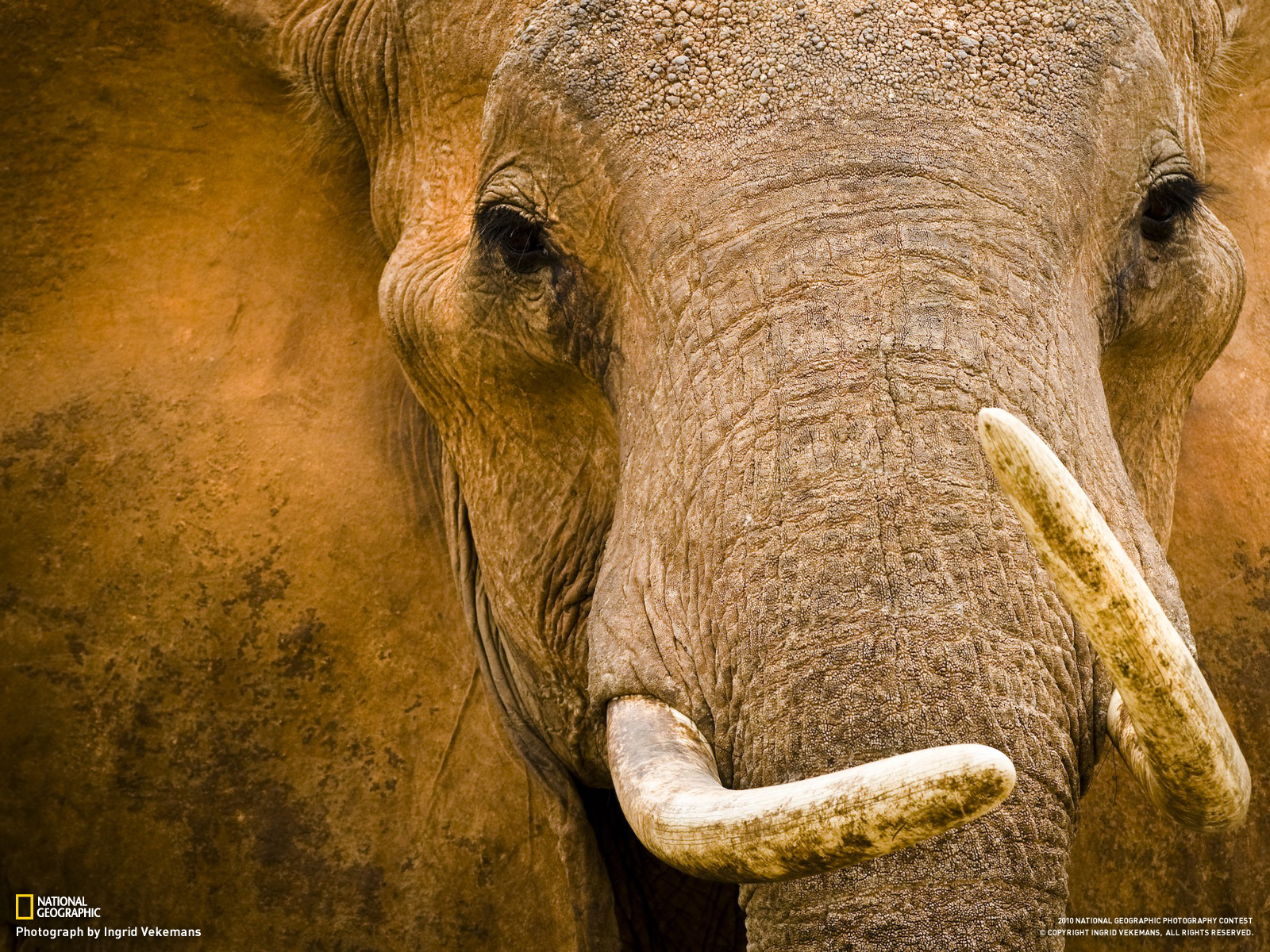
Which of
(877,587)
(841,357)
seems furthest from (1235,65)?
(877,587)

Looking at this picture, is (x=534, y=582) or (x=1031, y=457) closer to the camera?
(x=1031, y=457)

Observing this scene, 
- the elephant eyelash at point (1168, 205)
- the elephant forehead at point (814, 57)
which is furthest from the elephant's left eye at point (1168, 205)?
the elephant forehead at point (814, 57)

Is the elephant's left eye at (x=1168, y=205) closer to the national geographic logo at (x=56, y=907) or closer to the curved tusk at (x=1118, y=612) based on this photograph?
the curved tusk at (x=1118, y=612)

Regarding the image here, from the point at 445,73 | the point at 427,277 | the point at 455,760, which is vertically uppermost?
the point at 445,73

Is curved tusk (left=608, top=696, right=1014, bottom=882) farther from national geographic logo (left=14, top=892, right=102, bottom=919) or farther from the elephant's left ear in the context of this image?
the elephant's left ear

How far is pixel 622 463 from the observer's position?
83.9 inches

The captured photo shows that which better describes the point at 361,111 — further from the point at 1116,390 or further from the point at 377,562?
the point at 1116,390

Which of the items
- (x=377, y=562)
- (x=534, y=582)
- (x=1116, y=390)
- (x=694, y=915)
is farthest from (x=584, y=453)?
(x=694, y=915)

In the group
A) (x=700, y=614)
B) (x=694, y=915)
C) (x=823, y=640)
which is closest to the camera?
(x=823, y=640)

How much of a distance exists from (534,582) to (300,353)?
0.73 m

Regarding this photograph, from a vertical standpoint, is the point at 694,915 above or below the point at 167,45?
below

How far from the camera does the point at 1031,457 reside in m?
1.49

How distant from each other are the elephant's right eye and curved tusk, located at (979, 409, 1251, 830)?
919 millimetres

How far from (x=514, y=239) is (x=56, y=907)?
5.07 feet
